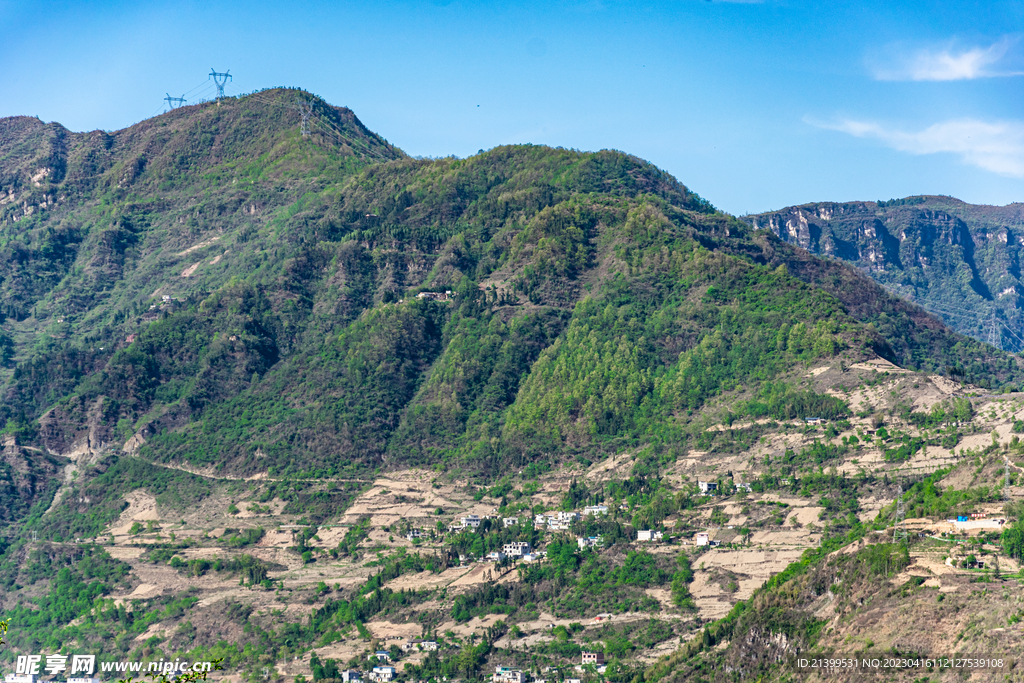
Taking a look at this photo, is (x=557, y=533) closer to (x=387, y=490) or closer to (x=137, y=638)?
(x=387, y=490)

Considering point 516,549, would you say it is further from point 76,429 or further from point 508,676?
point 76,429

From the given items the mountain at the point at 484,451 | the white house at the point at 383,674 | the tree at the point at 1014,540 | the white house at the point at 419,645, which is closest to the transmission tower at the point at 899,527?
the mountain at the point at 484,451

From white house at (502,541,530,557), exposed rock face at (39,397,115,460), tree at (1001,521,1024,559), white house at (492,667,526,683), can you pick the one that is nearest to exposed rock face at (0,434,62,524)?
exposed rock face at (39,397,115,460)

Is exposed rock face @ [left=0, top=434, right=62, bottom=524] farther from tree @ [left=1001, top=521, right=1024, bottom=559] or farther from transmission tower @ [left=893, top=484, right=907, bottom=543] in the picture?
tree @ [left=1001, top=521, right=1024, bottom=559]

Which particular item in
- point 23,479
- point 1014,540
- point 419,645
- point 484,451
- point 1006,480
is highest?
point 484,451

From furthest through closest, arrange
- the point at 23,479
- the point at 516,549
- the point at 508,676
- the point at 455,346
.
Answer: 1. the point at 455,346
2. the point at 23,479
3. the point at 516,549
4. the point at 508,676

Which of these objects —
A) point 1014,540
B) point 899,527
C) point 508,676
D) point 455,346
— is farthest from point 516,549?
point 1014,540

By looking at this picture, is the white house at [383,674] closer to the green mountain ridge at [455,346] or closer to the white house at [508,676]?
the white house at [508,676]
